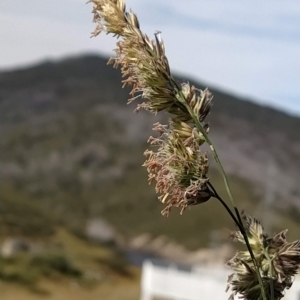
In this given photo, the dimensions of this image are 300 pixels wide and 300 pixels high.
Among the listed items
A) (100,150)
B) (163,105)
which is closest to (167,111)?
(163,105)

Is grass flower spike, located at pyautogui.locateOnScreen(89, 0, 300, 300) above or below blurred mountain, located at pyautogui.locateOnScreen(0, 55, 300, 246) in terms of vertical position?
below

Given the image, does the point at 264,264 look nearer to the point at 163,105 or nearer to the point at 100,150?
the point at 163,105

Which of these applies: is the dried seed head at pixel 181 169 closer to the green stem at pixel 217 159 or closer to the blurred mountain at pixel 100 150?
the green stem at pixel 217 159

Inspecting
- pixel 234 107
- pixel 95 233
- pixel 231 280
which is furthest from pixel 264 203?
pixel 231 280

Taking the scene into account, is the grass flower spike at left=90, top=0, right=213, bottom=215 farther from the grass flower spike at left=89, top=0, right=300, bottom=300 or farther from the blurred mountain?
the blurred mountain

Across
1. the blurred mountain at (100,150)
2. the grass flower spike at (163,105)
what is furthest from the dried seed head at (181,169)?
the blurred mountain at (100,150)

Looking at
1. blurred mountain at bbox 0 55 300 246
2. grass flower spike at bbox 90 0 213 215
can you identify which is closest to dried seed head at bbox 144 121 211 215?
grass flower spike at bbox 90 0 213 215

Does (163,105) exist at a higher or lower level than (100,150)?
lower

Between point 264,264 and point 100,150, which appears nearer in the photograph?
point 264,264

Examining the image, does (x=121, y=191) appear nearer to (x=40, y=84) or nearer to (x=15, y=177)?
(x=15, y=177)
